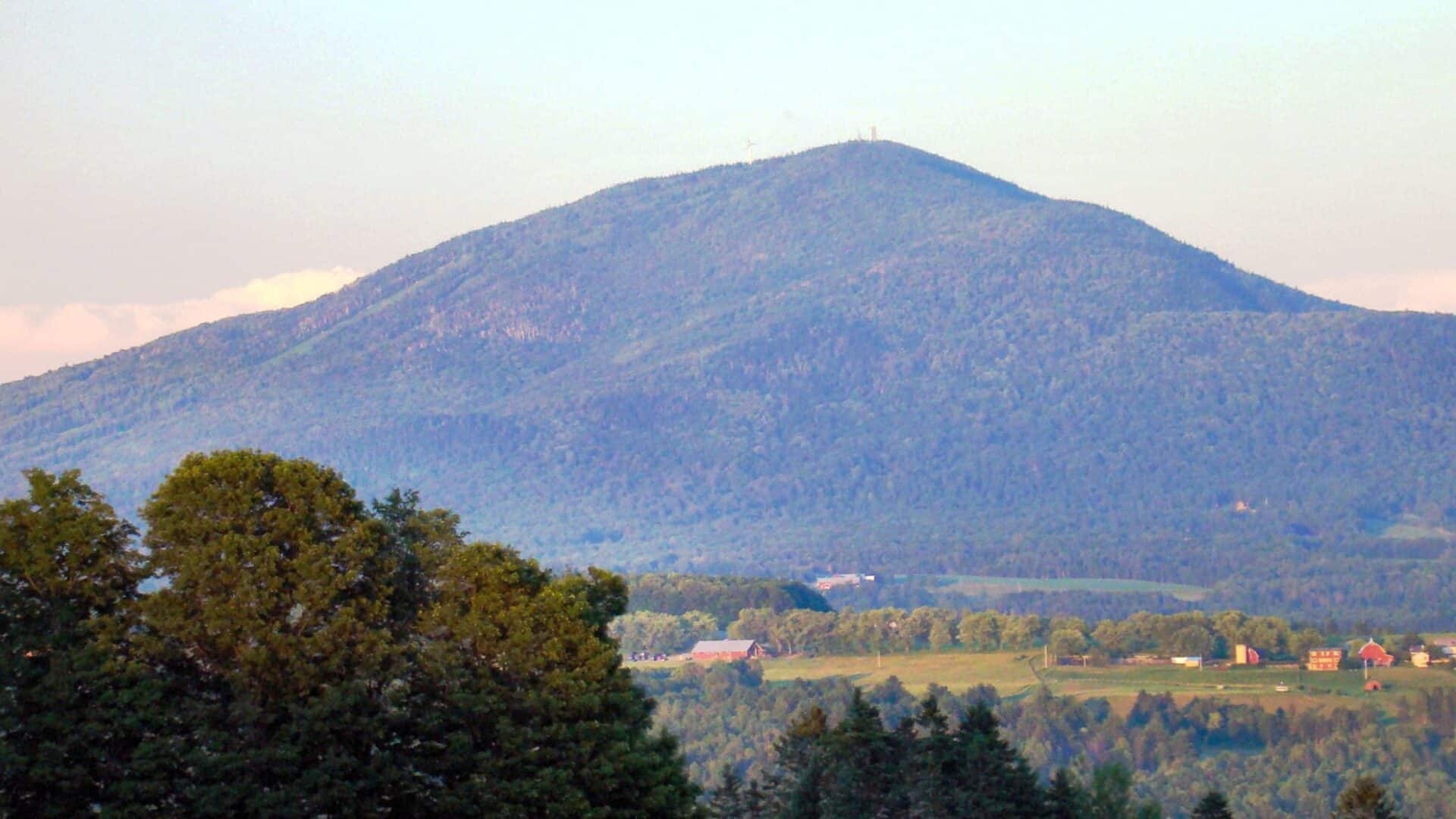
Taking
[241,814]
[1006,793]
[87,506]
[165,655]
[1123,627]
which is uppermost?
[87,506]

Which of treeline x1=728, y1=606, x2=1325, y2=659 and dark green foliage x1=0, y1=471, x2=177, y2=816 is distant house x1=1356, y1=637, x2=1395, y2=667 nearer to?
treeline x1=728, y1=606, x2=1325, y2=659

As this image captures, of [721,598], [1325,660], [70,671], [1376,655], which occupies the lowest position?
[1376,655]

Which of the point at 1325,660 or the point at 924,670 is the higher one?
the point at 924,670

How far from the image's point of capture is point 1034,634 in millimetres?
160375

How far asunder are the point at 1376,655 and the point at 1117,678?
17933mm

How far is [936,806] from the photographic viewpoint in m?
49.5

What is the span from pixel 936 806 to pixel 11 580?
19.7 metres

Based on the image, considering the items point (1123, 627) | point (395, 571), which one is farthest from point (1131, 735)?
point (395, 571)

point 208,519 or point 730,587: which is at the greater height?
point 208,519

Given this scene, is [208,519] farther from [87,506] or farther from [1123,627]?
[1123,627]

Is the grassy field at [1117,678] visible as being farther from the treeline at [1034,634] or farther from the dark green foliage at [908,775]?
the dark green foliage at [908,775]

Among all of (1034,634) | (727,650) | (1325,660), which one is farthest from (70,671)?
(727,650)

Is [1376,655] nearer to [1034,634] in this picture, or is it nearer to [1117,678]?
[1117,678]

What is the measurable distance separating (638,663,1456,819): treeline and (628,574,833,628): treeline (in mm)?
54765
